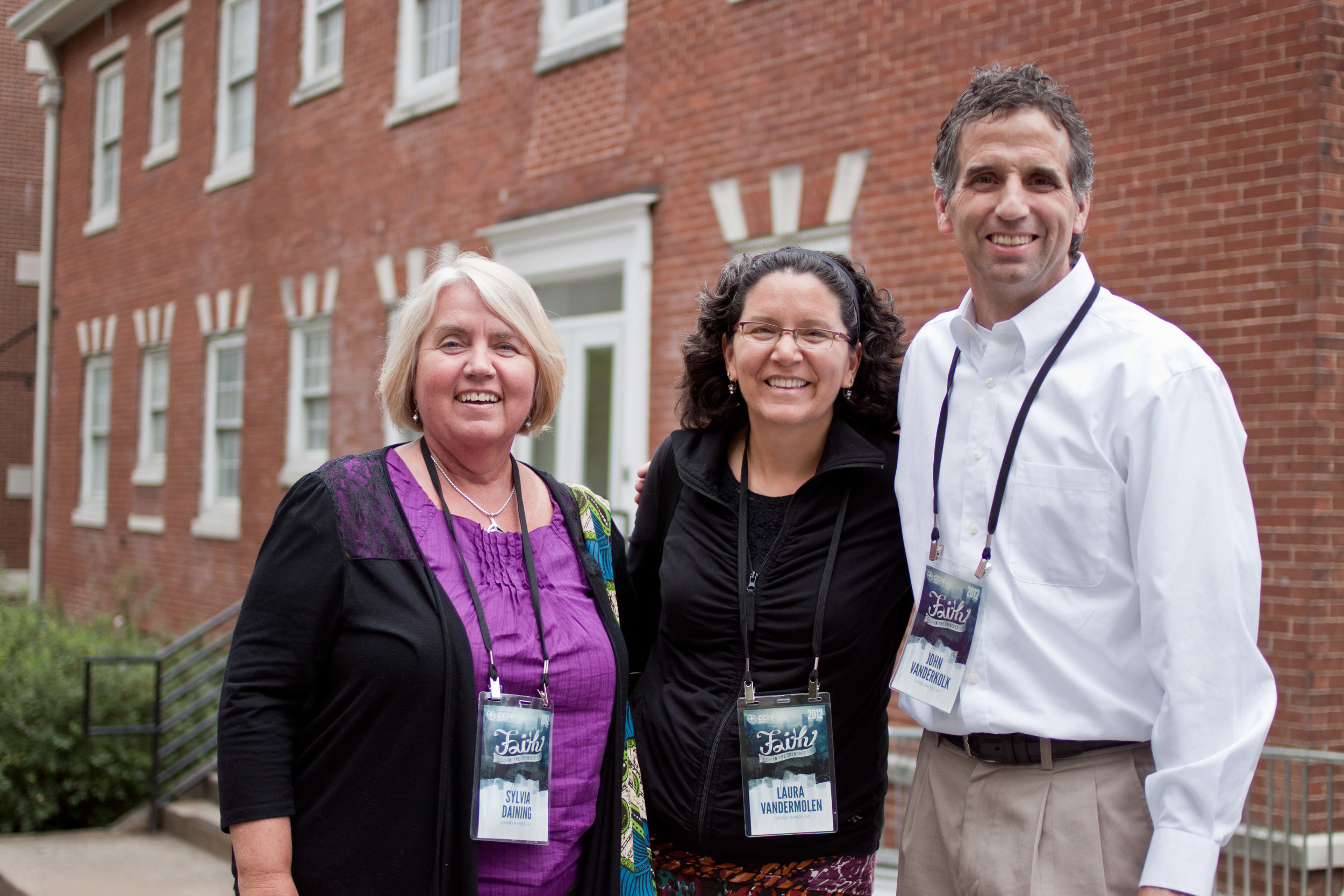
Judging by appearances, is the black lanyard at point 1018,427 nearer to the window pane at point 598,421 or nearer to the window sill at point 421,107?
the window pane at point 598,421

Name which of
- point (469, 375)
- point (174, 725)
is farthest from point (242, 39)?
point (469, 375)

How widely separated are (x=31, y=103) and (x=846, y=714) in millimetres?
21385

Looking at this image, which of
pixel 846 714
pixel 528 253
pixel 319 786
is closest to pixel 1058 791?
pixel 846 714

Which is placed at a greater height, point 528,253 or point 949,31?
point 949,31

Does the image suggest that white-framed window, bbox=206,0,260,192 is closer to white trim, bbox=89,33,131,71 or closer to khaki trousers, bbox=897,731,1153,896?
white trim, bbox=89,33,131,71

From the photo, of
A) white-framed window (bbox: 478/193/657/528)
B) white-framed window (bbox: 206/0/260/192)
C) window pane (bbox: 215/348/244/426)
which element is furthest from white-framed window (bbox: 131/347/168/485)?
white-framed window (bbox: 478/193/657/528)

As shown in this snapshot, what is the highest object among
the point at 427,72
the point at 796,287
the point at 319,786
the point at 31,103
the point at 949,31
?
the point at 31,103

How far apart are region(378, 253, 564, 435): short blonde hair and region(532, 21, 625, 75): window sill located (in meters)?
6.00

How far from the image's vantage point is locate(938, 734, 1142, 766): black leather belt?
2.04m

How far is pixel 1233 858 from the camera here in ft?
15.4

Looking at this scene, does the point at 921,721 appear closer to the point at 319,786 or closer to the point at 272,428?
the point at 319,786

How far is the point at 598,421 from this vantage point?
27.9 ft

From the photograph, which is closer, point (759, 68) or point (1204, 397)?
point (1204, 397)

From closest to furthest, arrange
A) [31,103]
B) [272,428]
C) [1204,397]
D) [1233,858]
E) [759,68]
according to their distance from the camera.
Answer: [1204,397] → [1233,858] → [759,68] → [272,428] → [31,103]
